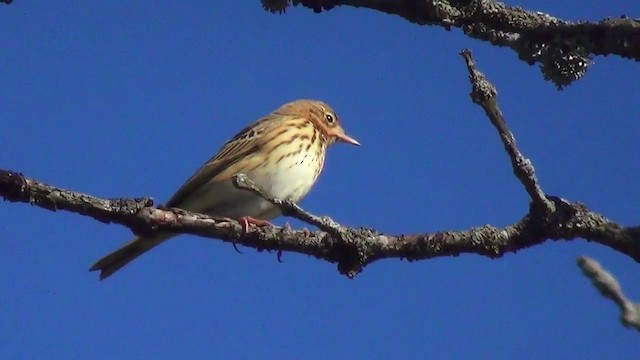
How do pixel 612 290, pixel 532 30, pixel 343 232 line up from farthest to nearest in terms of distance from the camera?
pixel 343 232 < pixel 532 30 < pixel 612 290

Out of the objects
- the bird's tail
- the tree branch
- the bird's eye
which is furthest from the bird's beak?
the tree branch

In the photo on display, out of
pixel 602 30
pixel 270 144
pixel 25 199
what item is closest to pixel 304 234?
pixel 25 199

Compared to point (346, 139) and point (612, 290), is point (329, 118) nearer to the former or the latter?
point (346, 139)

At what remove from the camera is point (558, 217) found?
3094mm

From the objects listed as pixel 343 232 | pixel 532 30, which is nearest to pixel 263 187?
pixel 343 232

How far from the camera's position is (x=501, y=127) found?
2756mm

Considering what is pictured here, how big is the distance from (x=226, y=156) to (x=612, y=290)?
6.61 metres

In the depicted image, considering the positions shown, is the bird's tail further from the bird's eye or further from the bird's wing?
the bird's eye

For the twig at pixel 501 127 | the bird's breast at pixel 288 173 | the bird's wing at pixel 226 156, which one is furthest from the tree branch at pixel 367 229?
the bird's wing at pixel 226 156

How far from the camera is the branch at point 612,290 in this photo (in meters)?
1.33

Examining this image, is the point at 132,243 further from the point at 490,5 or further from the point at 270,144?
the point at 490,5

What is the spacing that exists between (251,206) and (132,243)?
3.15 feet

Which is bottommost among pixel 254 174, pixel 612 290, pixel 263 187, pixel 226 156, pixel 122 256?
pixel 612 290

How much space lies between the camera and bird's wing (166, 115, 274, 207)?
24.7ft
